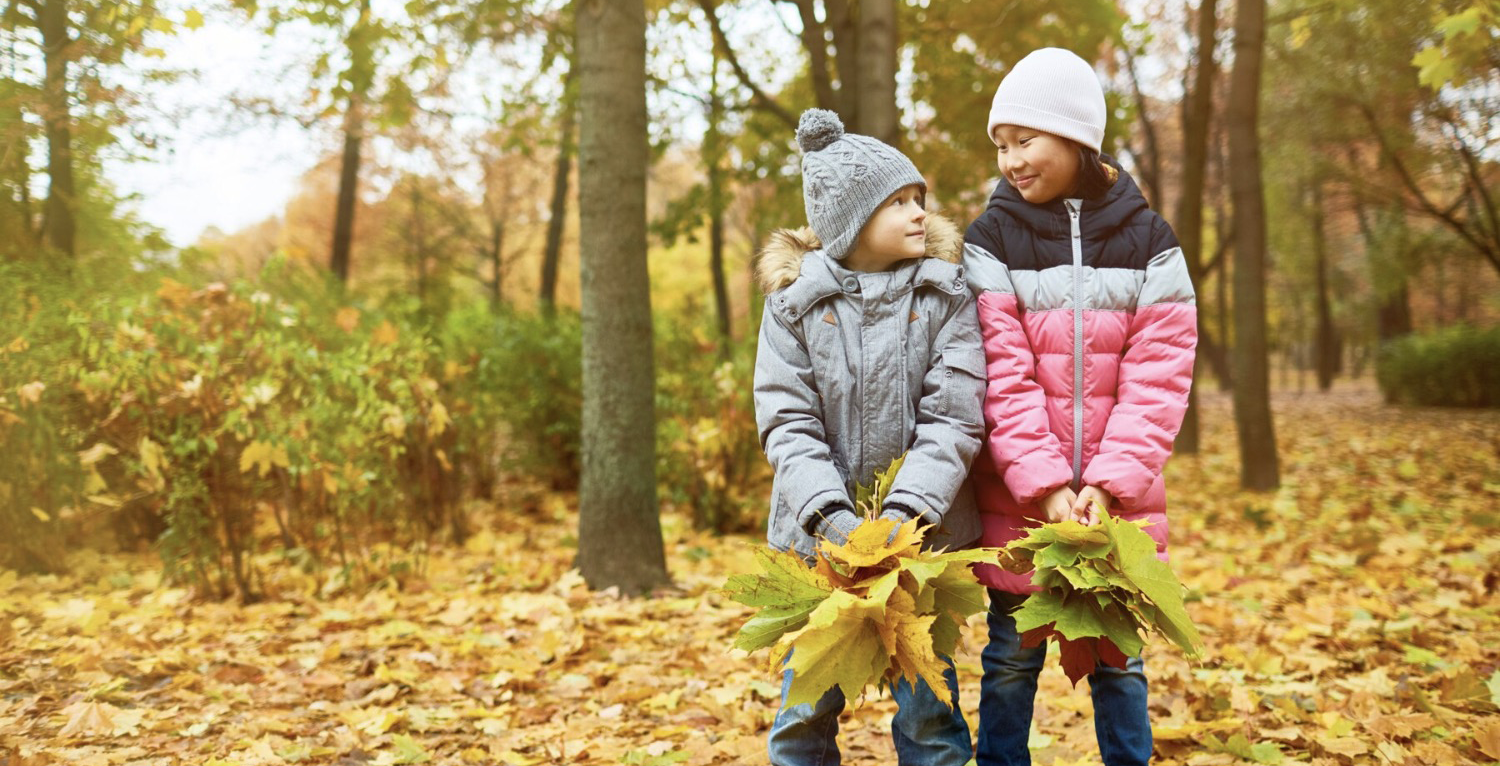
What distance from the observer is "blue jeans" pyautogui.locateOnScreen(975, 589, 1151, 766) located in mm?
2137

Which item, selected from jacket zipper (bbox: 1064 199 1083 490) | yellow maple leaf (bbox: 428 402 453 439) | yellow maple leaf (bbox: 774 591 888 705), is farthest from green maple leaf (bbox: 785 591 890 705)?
yellow maple leaf (bbox: 428 402 453 439)

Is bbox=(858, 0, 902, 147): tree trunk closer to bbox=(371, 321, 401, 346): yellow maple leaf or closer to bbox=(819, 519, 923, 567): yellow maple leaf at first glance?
bbox=(371, 321, 401, 346): yellow maple leaf

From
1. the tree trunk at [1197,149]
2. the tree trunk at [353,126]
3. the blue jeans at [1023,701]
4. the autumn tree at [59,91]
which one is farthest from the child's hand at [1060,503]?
the tree trunk at [1197,149]

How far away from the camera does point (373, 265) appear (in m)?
24.8

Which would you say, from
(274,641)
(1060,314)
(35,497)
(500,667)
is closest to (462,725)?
(500,667)

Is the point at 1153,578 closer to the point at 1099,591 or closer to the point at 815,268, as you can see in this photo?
the point at 1099,591

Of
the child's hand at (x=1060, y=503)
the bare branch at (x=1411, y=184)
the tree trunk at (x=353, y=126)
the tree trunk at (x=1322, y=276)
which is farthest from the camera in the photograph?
the tree trunk at (x=1322, y=276)

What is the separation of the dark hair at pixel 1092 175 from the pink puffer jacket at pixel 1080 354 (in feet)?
0.07

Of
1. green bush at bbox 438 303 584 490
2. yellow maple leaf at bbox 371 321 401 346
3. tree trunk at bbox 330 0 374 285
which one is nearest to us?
yellow maple leaf at bbox 371 321 401 346

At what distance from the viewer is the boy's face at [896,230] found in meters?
2.08

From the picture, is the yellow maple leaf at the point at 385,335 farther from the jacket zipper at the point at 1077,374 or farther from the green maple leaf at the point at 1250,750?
the green maple leaf at the point at 1250,750

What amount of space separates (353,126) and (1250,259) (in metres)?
9.40

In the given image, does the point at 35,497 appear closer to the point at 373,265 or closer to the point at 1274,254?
the point at 373,265

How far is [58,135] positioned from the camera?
6898 mm
